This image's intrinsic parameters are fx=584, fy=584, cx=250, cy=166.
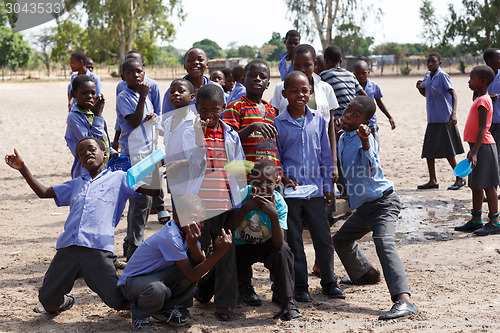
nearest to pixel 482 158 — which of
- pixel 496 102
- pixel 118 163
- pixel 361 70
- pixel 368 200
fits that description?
pixel 496 102

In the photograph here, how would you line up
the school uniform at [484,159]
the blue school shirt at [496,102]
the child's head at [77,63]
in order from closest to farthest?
the school uniform at [484,159] → the blue school shirt at [496,102] → the child's head at [77,63]

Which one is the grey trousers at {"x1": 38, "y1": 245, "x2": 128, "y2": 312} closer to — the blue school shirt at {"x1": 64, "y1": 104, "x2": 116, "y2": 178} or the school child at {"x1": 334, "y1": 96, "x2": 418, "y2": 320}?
the blue school shirt at {"x1": 64, "y1": 104, "x2": 116, "y2": 178}

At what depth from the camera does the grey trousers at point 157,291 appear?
144 inches

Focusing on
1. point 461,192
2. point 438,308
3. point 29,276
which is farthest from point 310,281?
point 461,192

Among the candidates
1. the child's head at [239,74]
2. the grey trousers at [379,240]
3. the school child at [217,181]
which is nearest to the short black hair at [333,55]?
the child's head at [239,74]

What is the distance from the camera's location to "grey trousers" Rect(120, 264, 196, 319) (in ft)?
12.0

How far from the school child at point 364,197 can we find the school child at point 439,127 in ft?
12.5

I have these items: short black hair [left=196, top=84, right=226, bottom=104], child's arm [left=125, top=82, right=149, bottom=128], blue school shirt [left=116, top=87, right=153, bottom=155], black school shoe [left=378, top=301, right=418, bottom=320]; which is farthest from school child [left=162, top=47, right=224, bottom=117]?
black school shoe [left=378, top=301, right=418, bottom=320]

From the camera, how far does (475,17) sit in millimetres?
41281

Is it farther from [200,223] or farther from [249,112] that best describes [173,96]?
[200,223]

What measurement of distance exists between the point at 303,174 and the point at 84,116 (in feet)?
6.44

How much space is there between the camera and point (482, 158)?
592cm

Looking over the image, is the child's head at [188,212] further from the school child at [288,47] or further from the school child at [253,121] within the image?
the school child at [288,47]

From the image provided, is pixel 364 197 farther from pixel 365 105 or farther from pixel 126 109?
pixel 126 109
